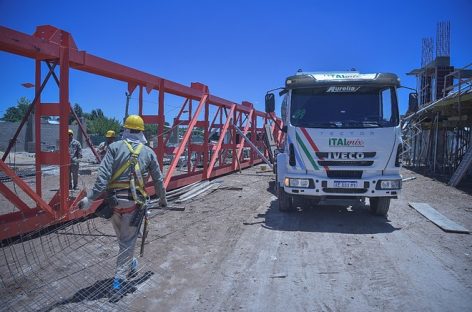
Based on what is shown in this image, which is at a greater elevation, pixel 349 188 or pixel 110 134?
pixel 110 134

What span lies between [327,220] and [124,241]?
4.60 meters

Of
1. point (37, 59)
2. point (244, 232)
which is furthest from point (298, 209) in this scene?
point (37, 59)

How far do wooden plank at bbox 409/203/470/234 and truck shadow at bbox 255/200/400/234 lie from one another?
98cm

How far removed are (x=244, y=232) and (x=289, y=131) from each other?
2.21 meters

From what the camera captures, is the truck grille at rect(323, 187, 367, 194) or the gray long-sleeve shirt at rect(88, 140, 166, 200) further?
the truck grille at rect(323, 187, 367, 194)

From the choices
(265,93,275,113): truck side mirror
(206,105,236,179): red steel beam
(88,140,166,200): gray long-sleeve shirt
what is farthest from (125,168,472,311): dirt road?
(206,105,236,179): red steel beam

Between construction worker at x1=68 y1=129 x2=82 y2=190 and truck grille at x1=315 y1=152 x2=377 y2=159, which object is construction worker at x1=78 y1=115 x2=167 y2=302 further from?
construction worker at x1=68 y1=129 x2=82 y2=190

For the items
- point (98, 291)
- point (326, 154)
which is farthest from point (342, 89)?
point (98, 291)

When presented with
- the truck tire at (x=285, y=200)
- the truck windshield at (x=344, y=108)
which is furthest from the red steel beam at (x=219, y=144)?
the truck windshield at (x=344, y=108)

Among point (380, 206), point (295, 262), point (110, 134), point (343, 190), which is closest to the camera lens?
point (295, 262)

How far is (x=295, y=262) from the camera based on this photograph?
4852 mm

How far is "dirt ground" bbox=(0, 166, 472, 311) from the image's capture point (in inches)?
146

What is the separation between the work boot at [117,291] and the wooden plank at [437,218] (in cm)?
592

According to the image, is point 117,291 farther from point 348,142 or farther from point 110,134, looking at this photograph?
point 110,134
